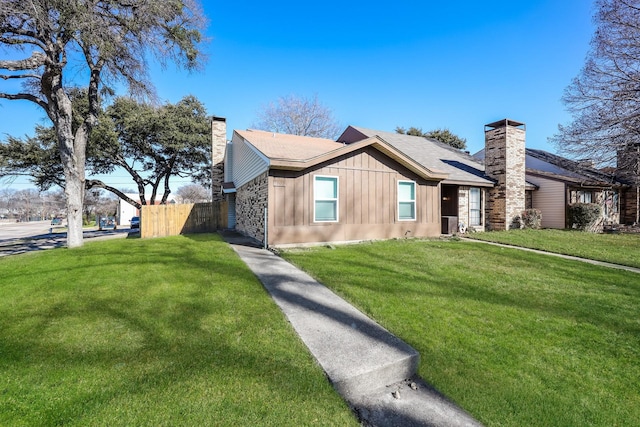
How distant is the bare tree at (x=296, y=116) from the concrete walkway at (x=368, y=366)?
85.9ft

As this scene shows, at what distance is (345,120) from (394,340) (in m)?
29.6

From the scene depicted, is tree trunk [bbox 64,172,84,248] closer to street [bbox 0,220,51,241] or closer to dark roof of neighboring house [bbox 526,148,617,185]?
street [bbox 0,220,51,241]

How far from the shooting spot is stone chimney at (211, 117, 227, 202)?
16969mm

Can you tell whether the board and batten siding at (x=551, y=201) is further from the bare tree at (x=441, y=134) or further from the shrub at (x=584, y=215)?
the bare tree at (x=441, y=134)

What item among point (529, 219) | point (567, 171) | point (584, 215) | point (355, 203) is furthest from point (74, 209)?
point (567, 171)

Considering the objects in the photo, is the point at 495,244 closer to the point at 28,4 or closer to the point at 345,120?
the point at 28,4

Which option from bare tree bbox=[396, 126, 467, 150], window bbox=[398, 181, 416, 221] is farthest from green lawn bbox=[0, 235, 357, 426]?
bare tree bbox=[396, 126, 467, 150]

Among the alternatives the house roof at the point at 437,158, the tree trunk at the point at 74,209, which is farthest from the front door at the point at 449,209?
the tree trunk at the point at 74,209

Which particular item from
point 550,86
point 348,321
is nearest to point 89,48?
point 348,321

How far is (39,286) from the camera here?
480cm

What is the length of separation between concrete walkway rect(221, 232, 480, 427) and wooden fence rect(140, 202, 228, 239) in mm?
11451

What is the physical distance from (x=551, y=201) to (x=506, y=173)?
383 centimetres

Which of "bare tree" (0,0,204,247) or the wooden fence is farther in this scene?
the wooden fence

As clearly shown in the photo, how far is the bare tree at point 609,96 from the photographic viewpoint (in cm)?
1404
